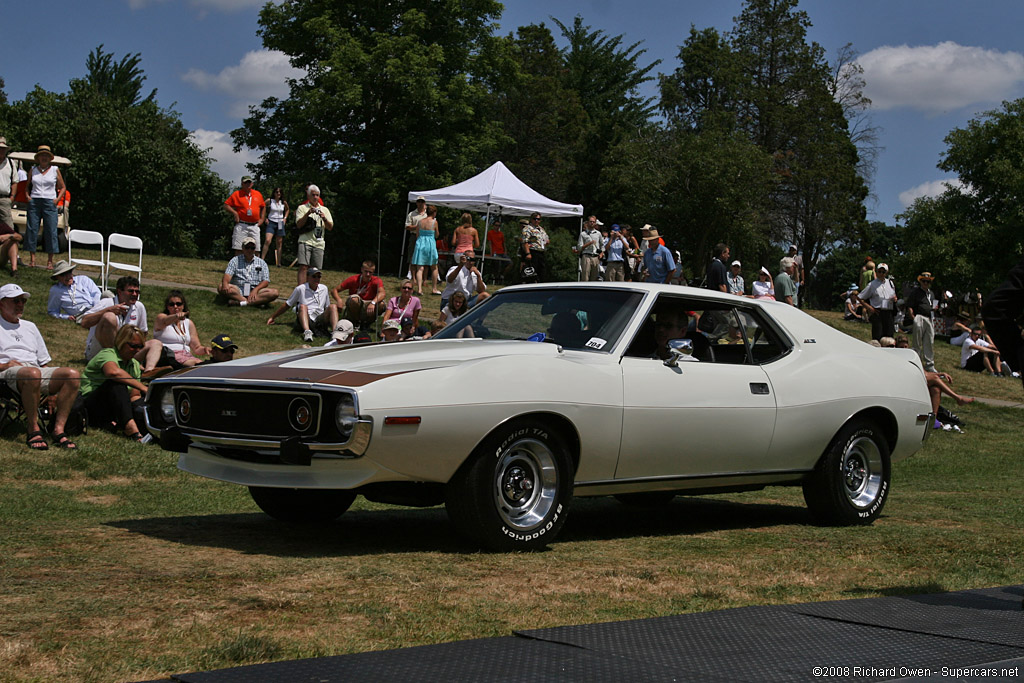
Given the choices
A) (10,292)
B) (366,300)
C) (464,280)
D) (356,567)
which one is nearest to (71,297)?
(366,300)

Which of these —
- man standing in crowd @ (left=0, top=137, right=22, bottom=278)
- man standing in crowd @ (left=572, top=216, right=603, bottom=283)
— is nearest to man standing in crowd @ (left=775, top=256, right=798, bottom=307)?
man standing in crowd @ (left=572, top=216, right=603, bottom=283)

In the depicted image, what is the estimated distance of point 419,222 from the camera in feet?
69.6

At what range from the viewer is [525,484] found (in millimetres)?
6004

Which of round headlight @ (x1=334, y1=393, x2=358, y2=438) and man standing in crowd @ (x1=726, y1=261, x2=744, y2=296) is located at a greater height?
man standing in crowd @ (x1=726, y1=261, x2=744, y2=296)

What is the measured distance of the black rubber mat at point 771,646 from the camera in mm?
3680

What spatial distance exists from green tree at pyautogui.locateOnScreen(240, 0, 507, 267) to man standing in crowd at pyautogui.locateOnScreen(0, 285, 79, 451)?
109ft

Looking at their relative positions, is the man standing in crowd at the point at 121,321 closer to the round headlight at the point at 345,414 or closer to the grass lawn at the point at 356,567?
the grass lawn at the point at 356,567

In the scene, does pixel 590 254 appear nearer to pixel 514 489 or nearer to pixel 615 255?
pixel 615 255

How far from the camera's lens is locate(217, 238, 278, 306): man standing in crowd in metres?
18.4

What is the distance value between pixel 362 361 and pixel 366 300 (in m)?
11.1

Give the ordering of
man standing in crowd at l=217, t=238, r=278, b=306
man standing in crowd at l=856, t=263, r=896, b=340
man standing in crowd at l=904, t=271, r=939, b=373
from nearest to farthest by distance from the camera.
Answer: man standing in crowd at l=217, t=238, r=278, b=306 < man standing in crowd at l=856, t=263, r=896, b=340 < man standing in crowd at l=904, t=271, r=939, b=373

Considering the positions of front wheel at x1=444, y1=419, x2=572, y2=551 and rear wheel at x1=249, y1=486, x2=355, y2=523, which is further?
rear wheel at x1=249, y1=486, x2=355, y2=523

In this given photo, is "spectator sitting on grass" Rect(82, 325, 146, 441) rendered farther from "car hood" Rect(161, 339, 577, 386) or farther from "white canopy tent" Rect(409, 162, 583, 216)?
"white canopy tent" Rect(409, 162, 583, 216)

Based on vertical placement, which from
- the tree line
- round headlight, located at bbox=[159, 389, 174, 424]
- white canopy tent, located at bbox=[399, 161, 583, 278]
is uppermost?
the tree line
